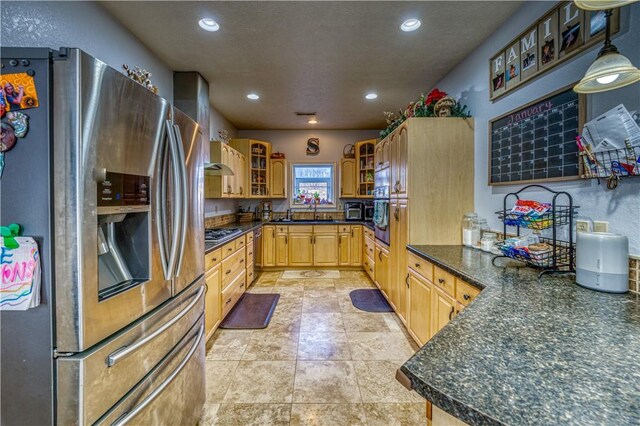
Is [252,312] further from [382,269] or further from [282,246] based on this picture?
[282,246]

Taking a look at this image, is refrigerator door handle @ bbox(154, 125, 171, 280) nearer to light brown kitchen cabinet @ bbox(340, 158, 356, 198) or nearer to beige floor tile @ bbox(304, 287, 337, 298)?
beige floor tile @ bbox(304, 287, 337, 298)

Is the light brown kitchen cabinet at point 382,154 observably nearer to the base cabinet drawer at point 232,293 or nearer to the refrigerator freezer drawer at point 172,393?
the base cabinet drawer at point 232,293

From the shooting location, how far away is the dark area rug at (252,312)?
9.84 ft

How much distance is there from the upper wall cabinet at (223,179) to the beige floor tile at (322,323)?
82.1 inches

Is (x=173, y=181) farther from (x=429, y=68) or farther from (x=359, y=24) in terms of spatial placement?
(x=429, y=68)

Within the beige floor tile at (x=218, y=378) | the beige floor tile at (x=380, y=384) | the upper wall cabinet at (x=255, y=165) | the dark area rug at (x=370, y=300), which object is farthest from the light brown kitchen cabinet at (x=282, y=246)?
the beige floor tile at (x=380, y=384)

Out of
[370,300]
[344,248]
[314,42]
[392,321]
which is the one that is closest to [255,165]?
[344,248]

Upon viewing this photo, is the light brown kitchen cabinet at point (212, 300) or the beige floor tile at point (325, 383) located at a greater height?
the light brown kitchen cabinet at point (212, 300)

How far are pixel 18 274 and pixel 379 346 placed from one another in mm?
2465

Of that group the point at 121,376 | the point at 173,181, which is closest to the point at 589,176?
the point at 173,181

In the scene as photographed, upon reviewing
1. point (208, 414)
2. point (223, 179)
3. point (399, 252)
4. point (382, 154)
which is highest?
point (382, 154)

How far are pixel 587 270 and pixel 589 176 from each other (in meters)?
0.54

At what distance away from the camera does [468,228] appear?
2.54 metres

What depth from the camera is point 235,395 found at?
6.33ft
